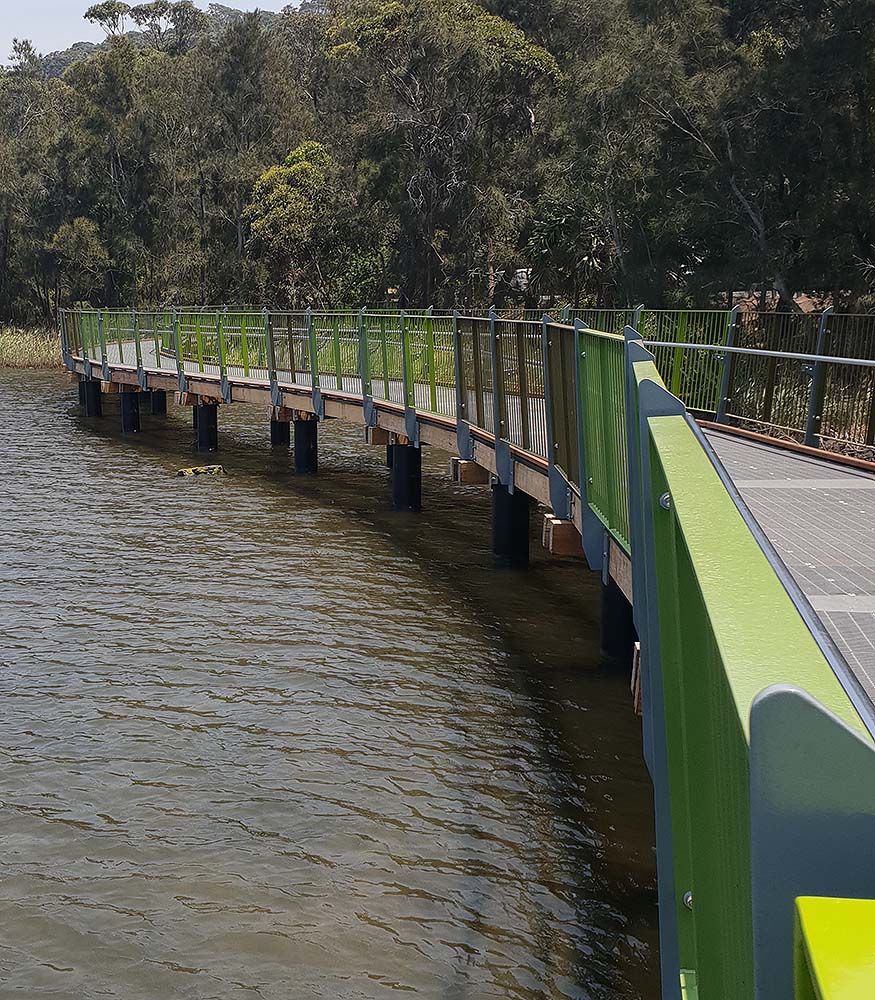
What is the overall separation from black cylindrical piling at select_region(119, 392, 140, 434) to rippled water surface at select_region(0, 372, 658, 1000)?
45.9 ft

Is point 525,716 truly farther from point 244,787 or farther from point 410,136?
point 410,136

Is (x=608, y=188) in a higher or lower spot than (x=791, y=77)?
lower

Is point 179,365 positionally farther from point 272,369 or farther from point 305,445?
point 305,445

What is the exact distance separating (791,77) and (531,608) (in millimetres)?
21547

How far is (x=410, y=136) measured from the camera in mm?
46594

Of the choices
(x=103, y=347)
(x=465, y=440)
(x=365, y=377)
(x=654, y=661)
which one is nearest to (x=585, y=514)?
(x=654, y=661)

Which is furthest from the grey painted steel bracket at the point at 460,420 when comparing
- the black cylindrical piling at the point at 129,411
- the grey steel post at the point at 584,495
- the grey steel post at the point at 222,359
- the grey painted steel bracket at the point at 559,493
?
the black cylindrical piling at the point at 129,411

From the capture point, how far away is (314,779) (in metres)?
8.70

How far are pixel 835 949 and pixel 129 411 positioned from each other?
30711mm

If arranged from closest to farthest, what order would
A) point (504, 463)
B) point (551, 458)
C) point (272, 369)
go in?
point (551, 458) → point (504, 463) → point (272, 369)

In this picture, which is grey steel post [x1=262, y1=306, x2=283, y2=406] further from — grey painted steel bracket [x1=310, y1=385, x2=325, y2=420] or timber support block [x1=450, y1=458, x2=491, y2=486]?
timber support block [x1=450, y1=458, x2=491, y2=486]

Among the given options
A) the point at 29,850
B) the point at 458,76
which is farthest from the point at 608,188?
the point at 29,850

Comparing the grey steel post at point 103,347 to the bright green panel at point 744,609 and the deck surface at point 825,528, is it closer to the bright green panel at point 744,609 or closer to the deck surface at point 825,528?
the deck surface at point 825,528

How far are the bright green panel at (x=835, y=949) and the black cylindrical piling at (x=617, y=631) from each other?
982 centimetres
